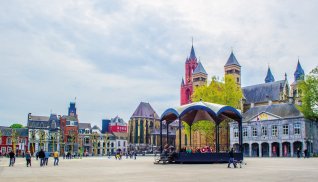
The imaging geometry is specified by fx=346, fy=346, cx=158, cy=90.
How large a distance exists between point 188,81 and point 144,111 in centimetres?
2250

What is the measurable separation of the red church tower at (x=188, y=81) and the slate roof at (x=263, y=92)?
98.1ft

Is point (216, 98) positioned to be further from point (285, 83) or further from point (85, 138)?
point (85, 138)

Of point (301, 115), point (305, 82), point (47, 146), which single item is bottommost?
point (47, 146)

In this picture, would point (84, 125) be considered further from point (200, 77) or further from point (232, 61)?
point (232, 61)

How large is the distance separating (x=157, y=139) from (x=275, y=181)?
12355 cm

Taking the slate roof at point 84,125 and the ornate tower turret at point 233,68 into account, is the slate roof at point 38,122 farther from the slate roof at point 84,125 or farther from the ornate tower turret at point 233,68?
the ornate tower turret at point 233,68

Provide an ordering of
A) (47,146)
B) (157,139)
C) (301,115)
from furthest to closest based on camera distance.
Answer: (157,139)
(47,146)
(301,115)

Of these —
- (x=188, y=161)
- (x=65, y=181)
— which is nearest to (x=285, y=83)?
(x=188, y=161)

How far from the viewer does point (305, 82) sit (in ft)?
192

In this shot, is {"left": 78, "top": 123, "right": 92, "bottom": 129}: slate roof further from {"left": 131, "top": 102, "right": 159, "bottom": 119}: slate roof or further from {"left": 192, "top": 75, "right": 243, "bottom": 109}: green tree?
{"left": 192, "top": 75, "right": 243, "bottom": 109}: green tree

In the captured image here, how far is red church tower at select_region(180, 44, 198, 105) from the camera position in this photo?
120 metres

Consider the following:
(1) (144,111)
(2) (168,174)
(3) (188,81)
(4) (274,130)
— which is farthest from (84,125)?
(2) (168,174)

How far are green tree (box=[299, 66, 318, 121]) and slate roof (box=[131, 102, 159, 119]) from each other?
85.2 meters

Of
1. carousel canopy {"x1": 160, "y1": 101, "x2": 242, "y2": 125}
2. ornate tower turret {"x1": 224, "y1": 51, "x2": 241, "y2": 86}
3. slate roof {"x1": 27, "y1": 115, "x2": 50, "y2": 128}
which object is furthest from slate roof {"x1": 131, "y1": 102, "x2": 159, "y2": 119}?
carousel canopy {"x1": 160, "y1": 101, "x2": 242, "y2": 125}
